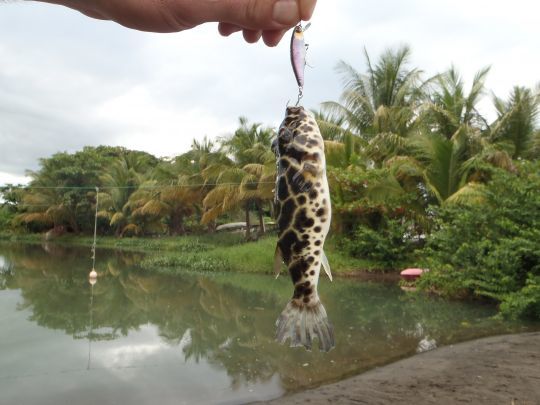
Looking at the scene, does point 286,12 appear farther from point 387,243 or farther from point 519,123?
point 519,123

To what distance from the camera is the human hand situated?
5.57ft

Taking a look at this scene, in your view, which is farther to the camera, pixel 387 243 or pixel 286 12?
pixel 387 243

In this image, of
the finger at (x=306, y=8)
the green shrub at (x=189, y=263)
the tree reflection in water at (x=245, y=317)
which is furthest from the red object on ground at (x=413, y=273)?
the finger at (x=306, y=8)

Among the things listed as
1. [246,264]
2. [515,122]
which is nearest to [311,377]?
[246,264]

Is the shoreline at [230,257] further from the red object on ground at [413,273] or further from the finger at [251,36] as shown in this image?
the finger at [251,36]

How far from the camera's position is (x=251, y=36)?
6.93 ft

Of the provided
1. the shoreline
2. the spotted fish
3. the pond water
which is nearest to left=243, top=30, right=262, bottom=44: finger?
the spotted fish

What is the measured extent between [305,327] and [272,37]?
118 cm

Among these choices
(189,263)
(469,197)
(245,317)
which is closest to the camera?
(245,317)

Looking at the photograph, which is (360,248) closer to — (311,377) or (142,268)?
(142,268)

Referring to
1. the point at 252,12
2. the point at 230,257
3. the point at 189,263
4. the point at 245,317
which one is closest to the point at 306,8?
the point at 252,12

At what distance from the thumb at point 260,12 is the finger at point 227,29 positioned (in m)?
0.19

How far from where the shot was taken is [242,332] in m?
10.6

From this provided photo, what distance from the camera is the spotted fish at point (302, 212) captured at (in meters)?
2.14
